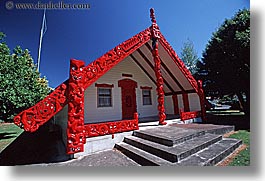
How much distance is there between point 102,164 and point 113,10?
12.2 ft

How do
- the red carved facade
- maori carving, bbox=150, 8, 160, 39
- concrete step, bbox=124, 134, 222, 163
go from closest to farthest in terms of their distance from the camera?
1. concrete step, bbox=124, 134, 222, 163
2. the red carved facade
3. maori carving, bbox=150, 8, 160, 39

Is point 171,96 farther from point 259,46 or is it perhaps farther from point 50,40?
point 50,40

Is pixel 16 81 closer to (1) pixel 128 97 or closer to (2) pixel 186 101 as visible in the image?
(1) pixel 128 97

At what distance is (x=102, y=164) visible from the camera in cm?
319

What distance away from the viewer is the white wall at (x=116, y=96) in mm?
6188

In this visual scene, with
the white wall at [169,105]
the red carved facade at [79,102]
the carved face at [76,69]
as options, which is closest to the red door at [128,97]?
the red carved facade at [79,102]

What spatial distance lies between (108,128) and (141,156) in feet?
4.23

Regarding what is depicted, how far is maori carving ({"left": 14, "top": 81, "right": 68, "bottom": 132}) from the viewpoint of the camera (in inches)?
120

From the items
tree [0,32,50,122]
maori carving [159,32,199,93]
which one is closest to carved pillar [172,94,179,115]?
maori carving [159,32,199,93]

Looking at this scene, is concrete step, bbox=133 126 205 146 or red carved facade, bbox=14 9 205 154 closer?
red carved facade, bbox=14 9 205 154

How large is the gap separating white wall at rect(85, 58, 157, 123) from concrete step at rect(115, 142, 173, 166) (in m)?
2.48

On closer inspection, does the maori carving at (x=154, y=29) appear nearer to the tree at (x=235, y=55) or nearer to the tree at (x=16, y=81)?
the tree at (x=235, y=55)

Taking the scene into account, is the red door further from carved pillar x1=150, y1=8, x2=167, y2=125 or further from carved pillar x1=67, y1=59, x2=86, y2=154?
carved pillar x1=67, y1=59, x2=86, y2=154

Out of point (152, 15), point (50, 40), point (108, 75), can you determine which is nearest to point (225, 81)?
point (152, 15)
